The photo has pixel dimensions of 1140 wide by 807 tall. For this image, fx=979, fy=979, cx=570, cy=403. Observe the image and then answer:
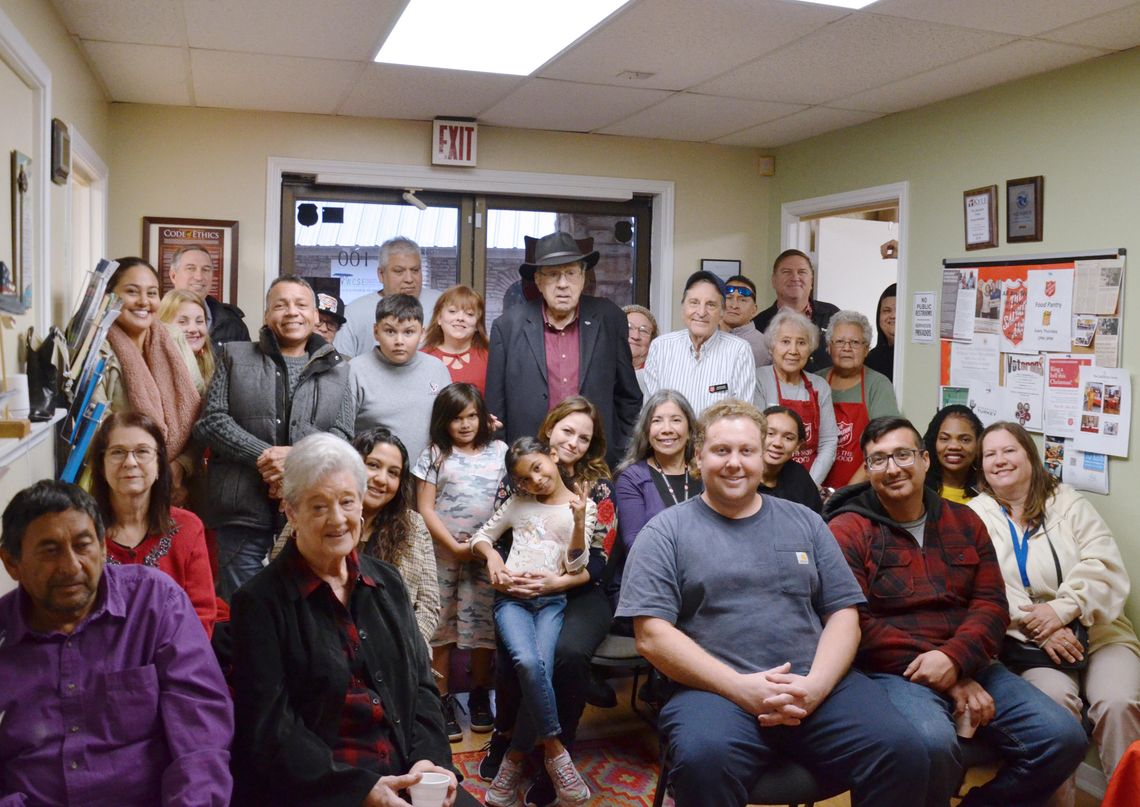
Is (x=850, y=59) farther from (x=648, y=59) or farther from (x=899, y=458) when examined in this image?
(x=899, y=458)

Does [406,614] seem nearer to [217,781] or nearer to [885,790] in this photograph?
[217,781]

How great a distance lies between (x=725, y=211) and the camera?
18.2 ft

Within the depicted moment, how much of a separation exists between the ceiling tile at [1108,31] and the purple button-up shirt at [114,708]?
317cm

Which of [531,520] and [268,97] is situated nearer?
[531,520]

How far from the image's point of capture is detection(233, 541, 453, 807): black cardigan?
1773 millimetres

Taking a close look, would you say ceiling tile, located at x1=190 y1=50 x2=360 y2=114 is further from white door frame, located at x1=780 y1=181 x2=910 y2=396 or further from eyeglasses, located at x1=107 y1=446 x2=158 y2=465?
white door frame, located at x1=780 y1=181 x2=910 y2=396

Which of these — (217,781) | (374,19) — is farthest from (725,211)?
(217,781)

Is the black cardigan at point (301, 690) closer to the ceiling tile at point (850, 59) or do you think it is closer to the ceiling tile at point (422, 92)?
the ceiling tile at point (850, 59)

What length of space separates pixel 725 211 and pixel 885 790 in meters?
3.86

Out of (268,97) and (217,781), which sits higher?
(268,97)

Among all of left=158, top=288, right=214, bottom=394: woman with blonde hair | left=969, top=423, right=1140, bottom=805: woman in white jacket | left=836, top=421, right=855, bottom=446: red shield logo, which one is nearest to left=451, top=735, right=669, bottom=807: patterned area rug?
left=969, top=423, right=1140, bottom=805: woman in white jacket

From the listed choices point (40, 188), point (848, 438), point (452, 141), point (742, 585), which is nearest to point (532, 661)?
point (742, 585)

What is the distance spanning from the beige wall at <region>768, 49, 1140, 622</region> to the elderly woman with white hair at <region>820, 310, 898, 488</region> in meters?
0.26

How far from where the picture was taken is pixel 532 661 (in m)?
2.92
